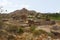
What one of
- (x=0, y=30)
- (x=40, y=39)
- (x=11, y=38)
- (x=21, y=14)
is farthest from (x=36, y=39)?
(x=21, y=14)

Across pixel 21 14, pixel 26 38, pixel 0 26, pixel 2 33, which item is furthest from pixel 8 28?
pixel 21 14

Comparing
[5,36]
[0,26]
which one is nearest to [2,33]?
[5,36]

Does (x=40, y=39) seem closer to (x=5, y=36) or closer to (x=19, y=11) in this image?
(x=5, y=36)

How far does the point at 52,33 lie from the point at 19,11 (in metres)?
17.7

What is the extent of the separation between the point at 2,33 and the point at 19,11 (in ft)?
65.6

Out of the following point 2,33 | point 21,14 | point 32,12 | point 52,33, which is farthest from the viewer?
point 32,12

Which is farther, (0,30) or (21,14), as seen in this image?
(21,14)

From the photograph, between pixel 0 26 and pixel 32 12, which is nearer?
pixel 0 26

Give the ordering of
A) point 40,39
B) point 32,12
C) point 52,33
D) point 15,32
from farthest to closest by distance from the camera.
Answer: point 32,12 < point 52,33 < point 15,32 < point 40,39

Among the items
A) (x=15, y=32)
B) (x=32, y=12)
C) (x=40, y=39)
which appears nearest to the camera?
(x=40, y=39)

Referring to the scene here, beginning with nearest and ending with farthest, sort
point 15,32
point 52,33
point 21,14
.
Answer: point 15,32 < point 52,33 < point 21,14

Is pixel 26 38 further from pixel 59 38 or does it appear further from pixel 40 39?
pixel 59 38

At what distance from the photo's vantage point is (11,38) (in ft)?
46.9

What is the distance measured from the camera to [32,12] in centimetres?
3625
